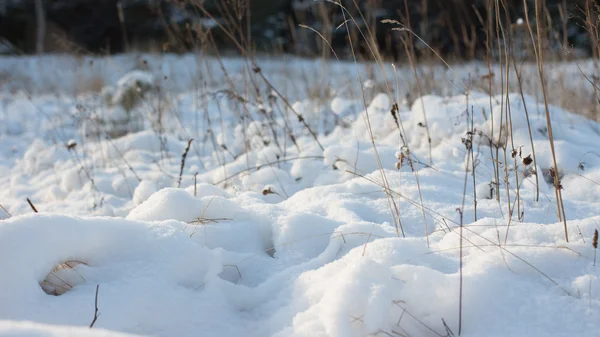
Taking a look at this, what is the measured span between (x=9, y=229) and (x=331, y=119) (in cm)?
334

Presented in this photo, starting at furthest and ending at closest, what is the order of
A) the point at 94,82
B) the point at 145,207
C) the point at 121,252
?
1. the point at 94,82
2. the point at 145,207
3. the point at 121,252

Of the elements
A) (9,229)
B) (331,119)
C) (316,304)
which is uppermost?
(9,229)

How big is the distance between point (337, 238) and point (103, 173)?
2.19m

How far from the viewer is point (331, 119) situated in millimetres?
4387

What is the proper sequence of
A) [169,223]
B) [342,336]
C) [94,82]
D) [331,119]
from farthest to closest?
[94,82] < [331,119] < [169,223] < [342,336]

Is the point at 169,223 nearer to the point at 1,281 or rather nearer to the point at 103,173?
the point at 1,281

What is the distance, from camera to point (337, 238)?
1466 millimetres

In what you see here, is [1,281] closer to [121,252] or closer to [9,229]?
[9,229]

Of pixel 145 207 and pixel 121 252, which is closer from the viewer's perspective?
pixel 121 252

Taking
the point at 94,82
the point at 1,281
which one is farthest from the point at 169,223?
the point at 94,82

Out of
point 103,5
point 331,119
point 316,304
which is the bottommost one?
point 331,119

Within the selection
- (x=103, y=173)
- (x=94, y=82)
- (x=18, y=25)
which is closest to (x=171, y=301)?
(x=103, y=173)

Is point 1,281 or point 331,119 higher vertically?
point 1,281

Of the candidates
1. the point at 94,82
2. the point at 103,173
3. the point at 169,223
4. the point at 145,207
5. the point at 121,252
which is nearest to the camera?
the point at 121,252
